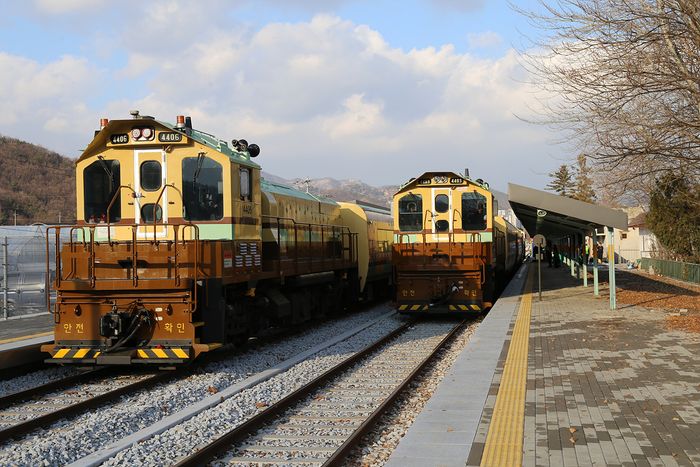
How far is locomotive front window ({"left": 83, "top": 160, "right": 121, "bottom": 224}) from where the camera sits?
11.5 metres

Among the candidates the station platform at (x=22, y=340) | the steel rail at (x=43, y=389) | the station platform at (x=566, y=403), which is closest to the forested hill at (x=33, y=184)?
the station platform at (x=22, y=340)

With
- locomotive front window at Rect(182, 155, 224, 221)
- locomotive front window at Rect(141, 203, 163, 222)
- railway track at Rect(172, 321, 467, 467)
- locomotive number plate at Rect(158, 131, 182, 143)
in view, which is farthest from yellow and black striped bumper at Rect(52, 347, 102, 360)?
locomotive number plate at Rect(158, 131, 182, 143)

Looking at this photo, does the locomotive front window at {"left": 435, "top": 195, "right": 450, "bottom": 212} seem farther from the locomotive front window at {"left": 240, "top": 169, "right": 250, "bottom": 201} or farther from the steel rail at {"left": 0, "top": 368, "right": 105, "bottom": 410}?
the steel rail at {"left": 0, "top": 368, "right": 105, "bottom": 410}

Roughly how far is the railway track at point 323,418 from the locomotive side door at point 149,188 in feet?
12.5

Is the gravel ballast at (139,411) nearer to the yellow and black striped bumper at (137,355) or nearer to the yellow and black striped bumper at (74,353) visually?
the yellow and black striped bumper at (137,355)

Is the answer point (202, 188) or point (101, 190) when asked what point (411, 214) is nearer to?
point (202, 188)

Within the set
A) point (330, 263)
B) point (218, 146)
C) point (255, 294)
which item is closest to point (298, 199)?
point (330, 263)

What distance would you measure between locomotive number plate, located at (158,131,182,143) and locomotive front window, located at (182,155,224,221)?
348 millimetres

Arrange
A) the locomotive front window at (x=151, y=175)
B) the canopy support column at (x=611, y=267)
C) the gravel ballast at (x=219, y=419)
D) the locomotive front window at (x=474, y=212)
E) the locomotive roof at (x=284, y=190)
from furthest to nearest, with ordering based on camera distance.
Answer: the locomotive front window at (x=474, y=212) < the canopy support column at (x=611, y=267) < the locomotive roof at (x=284, y=190) < the locomotive front window at (x=151, y=175) < the gravel ballast at (x=219, y=419)

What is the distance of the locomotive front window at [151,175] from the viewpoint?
448 inches

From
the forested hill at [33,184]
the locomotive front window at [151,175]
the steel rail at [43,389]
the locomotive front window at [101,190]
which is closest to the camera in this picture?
the steel rail at [43,389]

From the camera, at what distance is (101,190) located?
11.6m

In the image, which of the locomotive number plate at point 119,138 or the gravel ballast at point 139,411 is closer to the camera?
the gravel ballast at point 139,411

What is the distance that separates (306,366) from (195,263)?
108 inches
